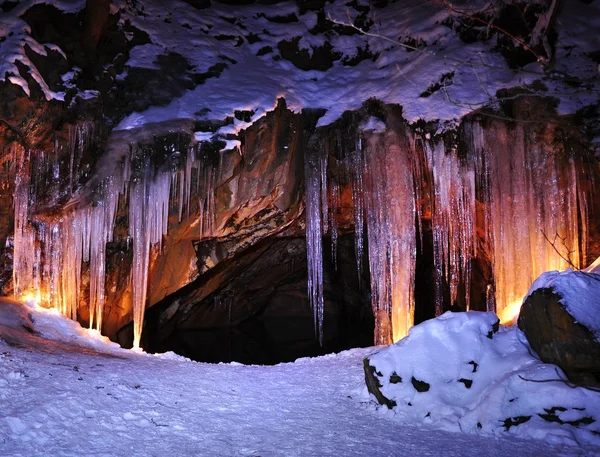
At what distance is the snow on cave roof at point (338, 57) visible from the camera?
32.9 feet

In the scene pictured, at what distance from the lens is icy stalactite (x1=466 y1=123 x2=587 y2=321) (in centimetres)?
910

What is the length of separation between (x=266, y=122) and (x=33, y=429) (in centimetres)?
818

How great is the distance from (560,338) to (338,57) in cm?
1034

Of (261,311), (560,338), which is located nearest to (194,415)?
(560,338)

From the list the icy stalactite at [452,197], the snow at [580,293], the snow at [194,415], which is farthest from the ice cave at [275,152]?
the snow at [580,293]

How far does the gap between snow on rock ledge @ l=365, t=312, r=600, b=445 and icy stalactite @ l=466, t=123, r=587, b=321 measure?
4.09 metres

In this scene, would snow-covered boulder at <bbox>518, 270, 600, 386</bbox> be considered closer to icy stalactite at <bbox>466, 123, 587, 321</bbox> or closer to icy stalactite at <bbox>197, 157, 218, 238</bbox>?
icy stalactite at <bbox>466, 123, 587, 321</bbox>

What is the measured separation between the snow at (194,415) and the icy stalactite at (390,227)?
3.63 meters

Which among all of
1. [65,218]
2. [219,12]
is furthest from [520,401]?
[219,12]

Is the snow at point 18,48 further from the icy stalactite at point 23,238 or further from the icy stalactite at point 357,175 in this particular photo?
the icy stalactite at point 357,175

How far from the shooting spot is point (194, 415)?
464 centimetres

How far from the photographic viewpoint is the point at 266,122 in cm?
1077

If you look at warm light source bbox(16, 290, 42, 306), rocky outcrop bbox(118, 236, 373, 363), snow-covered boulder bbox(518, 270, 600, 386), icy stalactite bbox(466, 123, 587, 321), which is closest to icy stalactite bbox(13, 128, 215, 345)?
warm light source bbox(16, 290, 42, 306)

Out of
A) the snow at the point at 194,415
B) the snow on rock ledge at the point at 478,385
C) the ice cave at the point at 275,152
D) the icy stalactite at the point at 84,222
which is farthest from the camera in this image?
the icy stalactite at the point at 84,222
